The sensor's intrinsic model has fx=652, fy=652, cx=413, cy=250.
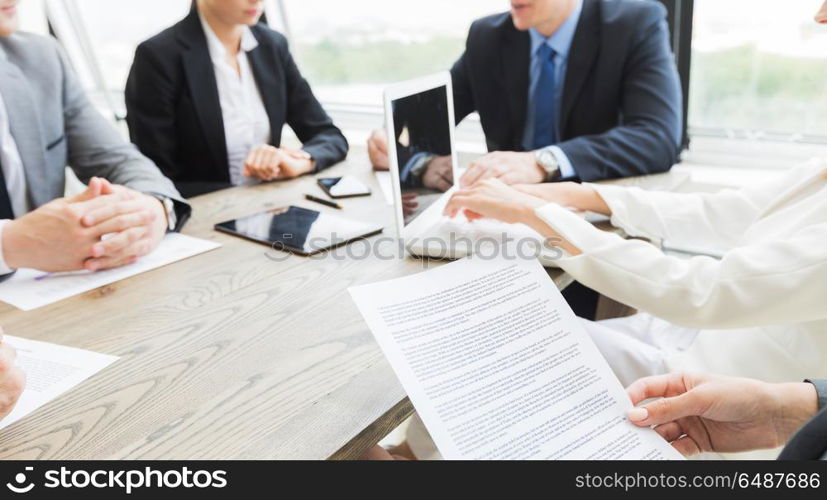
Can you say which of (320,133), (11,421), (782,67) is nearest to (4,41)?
(320,133)

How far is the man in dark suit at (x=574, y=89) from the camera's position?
1.64 m

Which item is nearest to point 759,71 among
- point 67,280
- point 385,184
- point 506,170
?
point 506,170

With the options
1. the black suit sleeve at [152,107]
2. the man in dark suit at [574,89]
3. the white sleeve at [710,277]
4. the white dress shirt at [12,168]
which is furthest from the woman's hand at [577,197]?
the black suit sleeve at [152,107]

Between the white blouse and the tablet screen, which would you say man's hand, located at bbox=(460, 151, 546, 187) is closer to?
the tablet screen

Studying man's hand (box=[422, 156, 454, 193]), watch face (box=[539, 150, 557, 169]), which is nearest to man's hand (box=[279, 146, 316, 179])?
man's hand (box=[422, 156, 454, 193])

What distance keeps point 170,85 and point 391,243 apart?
1220 mm

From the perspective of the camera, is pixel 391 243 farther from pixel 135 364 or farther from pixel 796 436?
pixel 796 436

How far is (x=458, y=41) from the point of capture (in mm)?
3309

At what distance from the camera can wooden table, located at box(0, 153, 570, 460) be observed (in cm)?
72

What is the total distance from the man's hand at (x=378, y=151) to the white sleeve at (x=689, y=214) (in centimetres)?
68

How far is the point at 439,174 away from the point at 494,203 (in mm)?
201

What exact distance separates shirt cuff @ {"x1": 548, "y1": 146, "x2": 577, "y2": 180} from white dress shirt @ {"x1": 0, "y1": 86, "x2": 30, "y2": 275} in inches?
50.0

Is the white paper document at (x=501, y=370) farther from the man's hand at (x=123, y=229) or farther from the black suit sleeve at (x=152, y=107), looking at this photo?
the black suit sleeve at (x=152, y=107)
